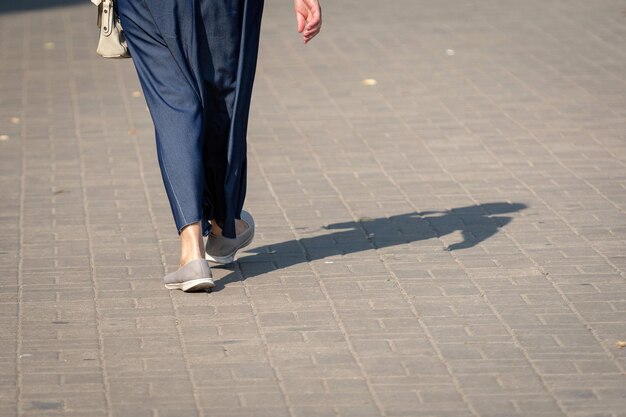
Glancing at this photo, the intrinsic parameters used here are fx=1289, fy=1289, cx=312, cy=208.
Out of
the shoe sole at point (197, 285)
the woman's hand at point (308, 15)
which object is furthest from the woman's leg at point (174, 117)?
the woman's hand at point (308, 15)

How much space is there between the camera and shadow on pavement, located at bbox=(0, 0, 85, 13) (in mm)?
14929

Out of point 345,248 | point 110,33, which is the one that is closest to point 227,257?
point 345,248

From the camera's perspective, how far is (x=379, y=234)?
6.42 metres

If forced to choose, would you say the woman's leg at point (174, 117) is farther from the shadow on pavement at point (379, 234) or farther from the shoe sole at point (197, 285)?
the shadow on pavement at point (379, 234)

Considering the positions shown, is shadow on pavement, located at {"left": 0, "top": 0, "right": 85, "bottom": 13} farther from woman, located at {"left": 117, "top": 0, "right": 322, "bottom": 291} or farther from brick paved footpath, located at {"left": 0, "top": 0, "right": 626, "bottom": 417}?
woman, located at {"left": 117, "top": 0, "right": 322, "bottom": 291}

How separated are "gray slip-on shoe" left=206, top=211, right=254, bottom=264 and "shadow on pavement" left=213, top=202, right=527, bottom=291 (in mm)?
90

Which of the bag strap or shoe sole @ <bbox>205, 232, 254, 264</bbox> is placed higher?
the bag strap

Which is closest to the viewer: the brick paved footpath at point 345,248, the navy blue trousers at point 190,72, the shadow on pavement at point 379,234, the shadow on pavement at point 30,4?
the brick paved footpath at point 345,248

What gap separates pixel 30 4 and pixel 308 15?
411 inches

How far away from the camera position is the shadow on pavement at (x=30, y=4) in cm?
1493

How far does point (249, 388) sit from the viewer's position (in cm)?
441

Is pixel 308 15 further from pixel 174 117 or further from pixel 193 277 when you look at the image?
pixel 193 277

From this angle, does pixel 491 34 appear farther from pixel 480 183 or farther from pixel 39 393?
pixel 39 393

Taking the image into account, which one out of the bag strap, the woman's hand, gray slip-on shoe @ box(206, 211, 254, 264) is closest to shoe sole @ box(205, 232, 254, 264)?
gray slip-on shoe @ box(206, 211, 254, 264)
